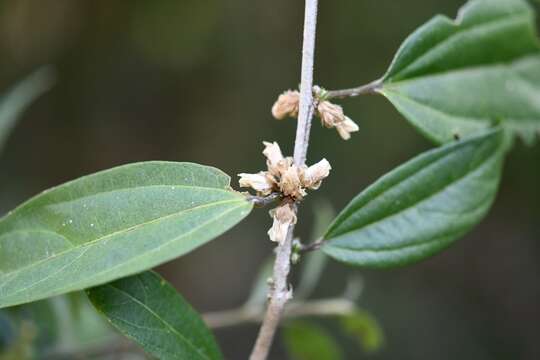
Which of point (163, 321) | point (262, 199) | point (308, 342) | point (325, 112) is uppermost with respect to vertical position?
point (325, 112)

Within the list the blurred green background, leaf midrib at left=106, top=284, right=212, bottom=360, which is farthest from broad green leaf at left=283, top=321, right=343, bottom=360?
the blurred green background

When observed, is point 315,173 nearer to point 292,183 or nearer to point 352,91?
point 292,183

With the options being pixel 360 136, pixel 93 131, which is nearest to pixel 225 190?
pixel 360 136

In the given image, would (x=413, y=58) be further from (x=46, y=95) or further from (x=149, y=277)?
(x=46, y=95)

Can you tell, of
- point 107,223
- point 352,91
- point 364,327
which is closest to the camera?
point 107,223

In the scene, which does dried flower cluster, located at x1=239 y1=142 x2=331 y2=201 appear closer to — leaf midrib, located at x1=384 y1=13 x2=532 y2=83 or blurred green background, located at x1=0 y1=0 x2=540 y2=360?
leaf midrib, located at x1=384 y1=13 x2=532 y2=83

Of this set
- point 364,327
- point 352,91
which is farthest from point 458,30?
point 364,327
